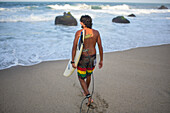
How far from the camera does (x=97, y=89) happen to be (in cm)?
307

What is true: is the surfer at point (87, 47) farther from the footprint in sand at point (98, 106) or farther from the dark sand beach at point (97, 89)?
the dark sand beach at point (97, 89)

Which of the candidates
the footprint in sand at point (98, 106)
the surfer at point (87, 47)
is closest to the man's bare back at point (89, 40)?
the surfer at point (87, 47)

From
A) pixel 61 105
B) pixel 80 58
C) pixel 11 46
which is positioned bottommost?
pixel 61 105

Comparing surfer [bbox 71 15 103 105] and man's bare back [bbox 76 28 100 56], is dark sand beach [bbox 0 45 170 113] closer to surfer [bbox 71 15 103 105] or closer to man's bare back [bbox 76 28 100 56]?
surfer [bbox 71 15 103 105]

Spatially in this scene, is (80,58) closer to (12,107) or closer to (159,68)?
(12,107)

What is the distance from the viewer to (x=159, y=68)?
4055 millimetres

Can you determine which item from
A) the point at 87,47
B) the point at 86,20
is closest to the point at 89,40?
the point at 87,47

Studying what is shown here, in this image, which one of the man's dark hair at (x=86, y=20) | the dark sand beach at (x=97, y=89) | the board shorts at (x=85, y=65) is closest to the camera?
the man's dark hair at (x=86, y=20)

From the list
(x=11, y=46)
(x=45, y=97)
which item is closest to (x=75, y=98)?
(x=45, y=97)

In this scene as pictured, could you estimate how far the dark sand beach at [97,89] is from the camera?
2490mm

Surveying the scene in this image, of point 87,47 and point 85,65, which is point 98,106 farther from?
point 87,47

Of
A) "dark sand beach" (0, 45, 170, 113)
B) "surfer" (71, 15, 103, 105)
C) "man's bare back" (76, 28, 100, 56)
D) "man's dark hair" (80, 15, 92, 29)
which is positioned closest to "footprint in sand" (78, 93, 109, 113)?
"dark sand beach" (0, 45, 170, 113)

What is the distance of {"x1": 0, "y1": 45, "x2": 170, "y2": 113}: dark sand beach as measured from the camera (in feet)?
8.17

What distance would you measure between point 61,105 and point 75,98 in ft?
1.10
